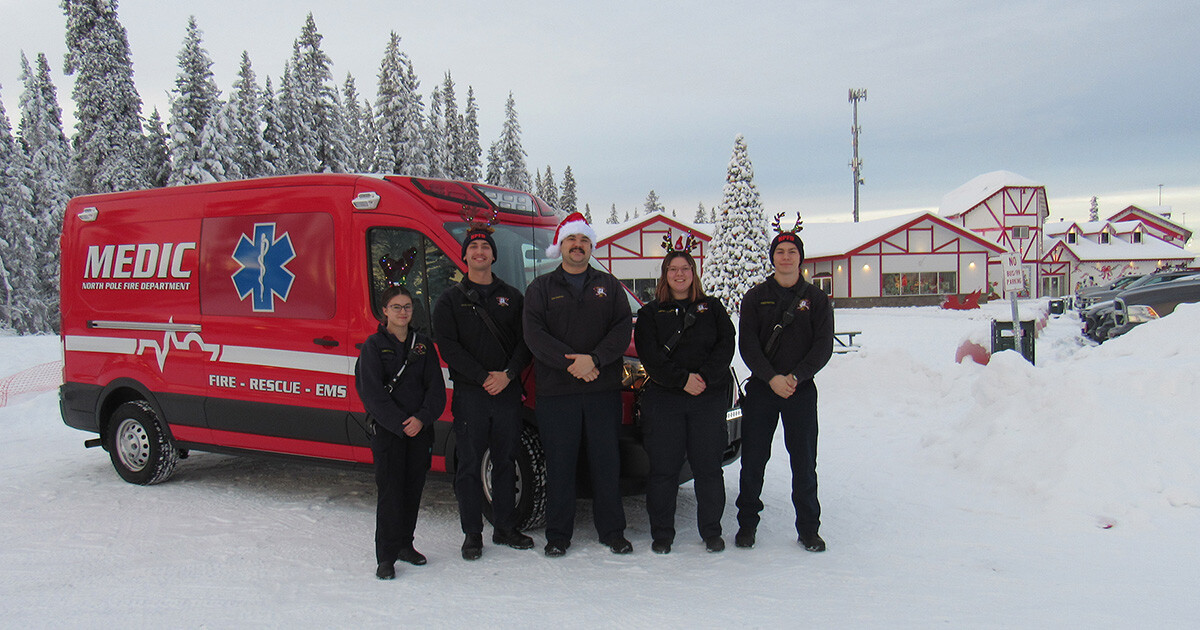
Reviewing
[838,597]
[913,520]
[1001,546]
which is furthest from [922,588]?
[913,520]

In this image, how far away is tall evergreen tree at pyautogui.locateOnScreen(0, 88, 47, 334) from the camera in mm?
36281

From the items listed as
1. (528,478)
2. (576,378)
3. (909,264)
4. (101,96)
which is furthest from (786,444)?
(909,264)

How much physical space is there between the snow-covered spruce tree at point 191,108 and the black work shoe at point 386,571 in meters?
27.5

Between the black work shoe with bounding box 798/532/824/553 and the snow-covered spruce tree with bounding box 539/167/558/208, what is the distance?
68.4m

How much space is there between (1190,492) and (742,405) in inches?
118

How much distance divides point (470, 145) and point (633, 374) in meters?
49.6

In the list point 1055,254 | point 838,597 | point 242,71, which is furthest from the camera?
point 1055,254

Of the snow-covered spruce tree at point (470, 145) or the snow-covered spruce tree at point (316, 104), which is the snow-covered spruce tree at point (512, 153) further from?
the snow-covered spruce tree at point (316, 104)

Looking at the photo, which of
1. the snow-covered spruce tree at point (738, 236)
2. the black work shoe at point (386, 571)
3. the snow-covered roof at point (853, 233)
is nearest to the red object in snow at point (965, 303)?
the snow-covered roof at point (853, 233)

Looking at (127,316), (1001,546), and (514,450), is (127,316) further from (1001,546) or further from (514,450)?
(1001,546)

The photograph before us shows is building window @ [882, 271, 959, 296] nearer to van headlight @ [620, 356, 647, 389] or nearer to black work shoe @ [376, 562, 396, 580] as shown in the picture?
van headlight @ [620, 356, 647, 389]

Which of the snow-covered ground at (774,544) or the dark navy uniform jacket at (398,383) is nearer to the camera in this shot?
the snow-covered ground at (774,544)

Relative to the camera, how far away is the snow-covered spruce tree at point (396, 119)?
3766cm

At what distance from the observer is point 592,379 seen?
445 centimetres
